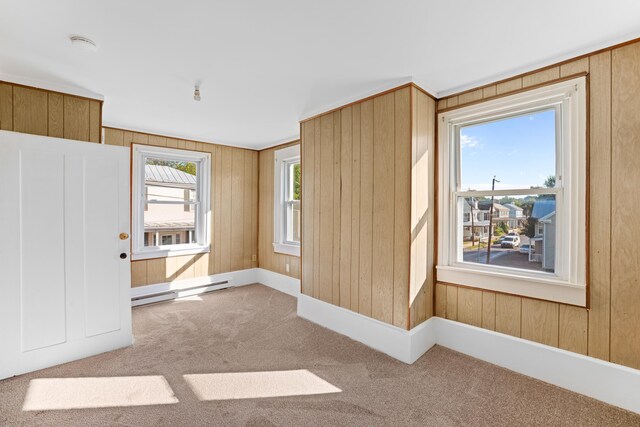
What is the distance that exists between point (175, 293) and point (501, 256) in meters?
4.07

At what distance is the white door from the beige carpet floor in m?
0.21

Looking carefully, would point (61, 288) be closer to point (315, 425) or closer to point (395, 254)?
point (315, 425)


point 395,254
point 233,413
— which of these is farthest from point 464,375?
point 233,413

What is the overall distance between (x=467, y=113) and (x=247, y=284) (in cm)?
406

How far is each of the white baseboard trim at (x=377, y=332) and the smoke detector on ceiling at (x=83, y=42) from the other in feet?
9.45

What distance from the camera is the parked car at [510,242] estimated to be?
248 cm

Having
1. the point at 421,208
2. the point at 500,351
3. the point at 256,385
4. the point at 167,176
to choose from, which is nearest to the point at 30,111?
the point at 167,176

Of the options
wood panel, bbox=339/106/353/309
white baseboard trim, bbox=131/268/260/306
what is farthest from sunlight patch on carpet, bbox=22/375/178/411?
white baseboard trim, bbox=131/268/260/306

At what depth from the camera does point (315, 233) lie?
3.36 meters

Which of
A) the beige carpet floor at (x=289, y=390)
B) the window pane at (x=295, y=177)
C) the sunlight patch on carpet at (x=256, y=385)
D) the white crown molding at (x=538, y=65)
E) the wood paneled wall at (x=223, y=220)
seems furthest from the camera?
the window pane at (x=295, y=177)

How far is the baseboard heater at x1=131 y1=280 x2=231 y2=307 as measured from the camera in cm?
396

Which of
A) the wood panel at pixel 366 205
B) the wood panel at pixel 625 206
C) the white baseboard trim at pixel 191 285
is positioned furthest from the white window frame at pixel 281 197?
the wood panel at pixel 625 206

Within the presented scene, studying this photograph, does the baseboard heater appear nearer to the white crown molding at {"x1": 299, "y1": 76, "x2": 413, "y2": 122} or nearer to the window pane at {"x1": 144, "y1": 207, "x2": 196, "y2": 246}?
the window pane at {"x1": 144, "y1": 207, "x2": 196, "y2": 246}

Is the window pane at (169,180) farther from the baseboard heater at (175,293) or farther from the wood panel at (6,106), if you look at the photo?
the wood panel at (6,106)
